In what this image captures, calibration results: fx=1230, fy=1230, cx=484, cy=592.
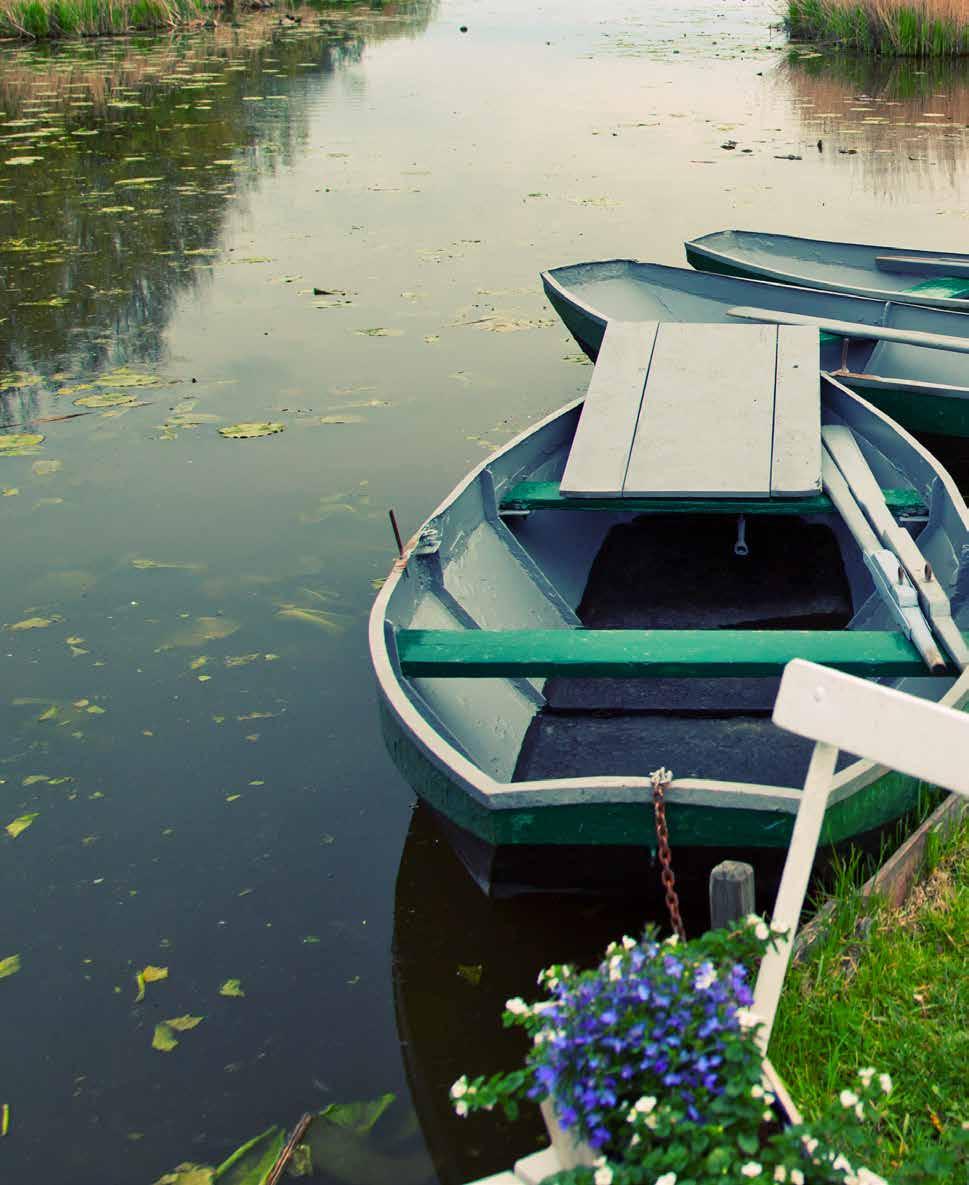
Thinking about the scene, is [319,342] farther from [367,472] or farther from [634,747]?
[634,747]

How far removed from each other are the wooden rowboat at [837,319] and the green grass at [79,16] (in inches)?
677

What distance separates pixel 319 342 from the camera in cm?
819

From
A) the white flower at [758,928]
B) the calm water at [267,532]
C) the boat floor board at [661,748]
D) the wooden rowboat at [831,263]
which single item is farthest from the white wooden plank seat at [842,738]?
the wooden rowboat at [831,263]

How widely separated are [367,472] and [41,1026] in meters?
3.65

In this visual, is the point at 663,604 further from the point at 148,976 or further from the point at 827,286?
the point at 827,286

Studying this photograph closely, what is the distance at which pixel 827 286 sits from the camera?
7.23m

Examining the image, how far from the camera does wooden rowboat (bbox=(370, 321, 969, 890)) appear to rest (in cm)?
288

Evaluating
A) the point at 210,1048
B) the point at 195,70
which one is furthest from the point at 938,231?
the point at 195,70

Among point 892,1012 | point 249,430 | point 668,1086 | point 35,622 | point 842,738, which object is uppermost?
point 842,738

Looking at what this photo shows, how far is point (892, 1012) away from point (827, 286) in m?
5.48

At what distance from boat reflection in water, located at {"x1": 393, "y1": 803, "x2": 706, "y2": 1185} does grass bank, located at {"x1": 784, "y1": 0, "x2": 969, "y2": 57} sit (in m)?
18.0

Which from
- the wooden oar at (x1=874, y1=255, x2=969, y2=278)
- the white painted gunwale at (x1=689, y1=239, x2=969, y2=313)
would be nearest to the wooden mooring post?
the white painted gunwale at (x1=689, y1=239, x2=969, y2=313)

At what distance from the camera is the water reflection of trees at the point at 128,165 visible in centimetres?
865

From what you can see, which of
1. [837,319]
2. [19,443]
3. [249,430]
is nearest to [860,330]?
[837,319]
